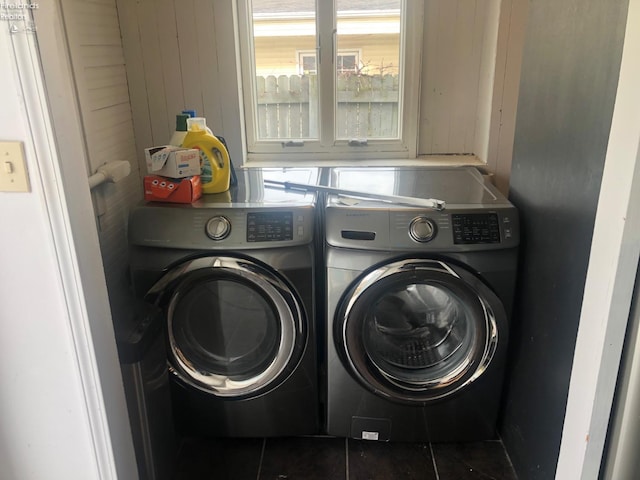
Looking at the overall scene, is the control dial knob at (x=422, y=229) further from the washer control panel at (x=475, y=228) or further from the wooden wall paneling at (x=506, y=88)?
the wooden wall paneling at (x=506, y=88)

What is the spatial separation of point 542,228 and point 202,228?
1.05m

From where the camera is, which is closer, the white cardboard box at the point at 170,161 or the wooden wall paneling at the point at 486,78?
the white cardboard box at the point at 170,161

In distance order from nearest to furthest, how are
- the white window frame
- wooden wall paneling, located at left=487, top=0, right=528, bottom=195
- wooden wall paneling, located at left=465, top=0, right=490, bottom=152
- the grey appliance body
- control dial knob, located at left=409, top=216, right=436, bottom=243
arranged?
the grey appliance body
control dial knob, located at left=409, top=216, right=436, bottom=243
wooden wall paneling, located at left=487, top=0, right=528, bottom=195
wooden wall paneling, located at left=465, top=0, right=490, bottom=152
the white window frame

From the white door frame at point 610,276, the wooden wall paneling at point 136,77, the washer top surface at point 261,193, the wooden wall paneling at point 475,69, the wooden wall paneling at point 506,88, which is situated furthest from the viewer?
the wooden wall paneling at point 475,69

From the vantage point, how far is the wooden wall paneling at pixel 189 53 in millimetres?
2291

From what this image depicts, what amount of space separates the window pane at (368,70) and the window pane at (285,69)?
0.14m

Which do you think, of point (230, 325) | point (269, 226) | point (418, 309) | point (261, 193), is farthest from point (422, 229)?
point (230, 325)

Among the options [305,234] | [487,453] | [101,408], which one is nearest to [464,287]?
[305,234]

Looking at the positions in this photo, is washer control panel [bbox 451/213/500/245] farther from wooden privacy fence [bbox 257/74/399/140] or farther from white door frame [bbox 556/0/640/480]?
wooden privacy fence [bbox 257/74/399/140]

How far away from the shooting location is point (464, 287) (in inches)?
68.1

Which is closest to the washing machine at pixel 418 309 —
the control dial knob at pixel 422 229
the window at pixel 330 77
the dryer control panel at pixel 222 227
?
the control dial knob at pixel 422 229

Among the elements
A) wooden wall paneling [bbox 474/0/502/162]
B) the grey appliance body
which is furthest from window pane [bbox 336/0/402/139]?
the grey appliance body

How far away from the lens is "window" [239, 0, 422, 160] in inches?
97.5

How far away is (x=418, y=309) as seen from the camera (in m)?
1.88
